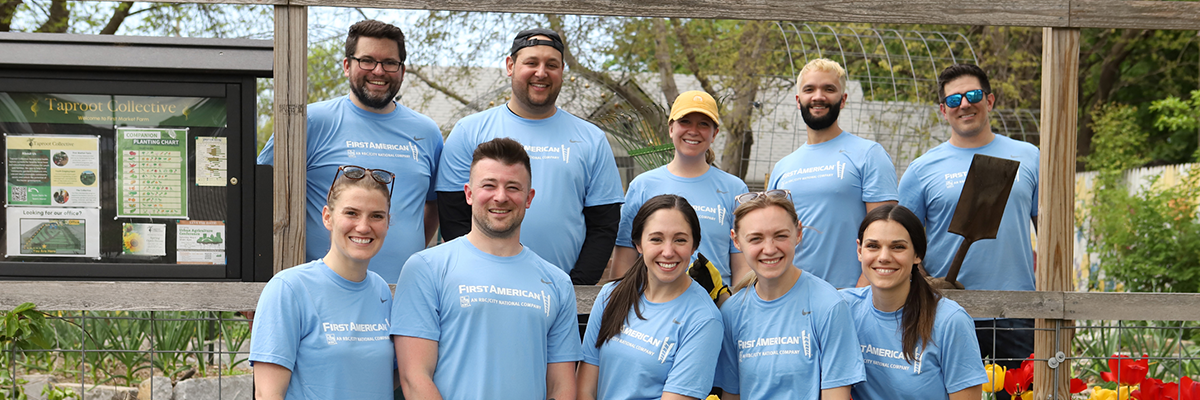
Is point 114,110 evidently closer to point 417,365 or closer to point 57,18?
point 417,365

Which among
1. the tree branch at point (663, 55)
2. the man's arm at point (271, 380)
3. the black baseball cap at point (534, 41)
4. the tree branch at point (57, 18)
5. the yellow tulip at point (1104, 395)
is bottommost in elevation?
the yellow tulip at point (1104, 395)

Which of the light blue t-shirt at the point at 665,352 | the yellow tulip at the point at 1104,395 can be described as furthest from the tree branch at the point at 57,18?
the yellow tulip at the point at 1104,395

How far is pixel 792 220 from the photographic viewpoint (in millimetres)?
3074

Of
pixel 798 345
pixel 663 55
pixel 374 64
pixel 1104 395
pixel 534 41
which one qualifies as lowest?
pixel 1104 395

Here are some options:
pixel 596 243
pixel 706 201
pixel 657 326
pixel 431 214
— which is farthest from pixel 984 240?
pixel 431 214

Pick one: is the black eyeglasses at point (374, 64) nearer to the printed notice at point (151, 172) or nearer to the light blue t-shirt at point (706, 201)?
the printed notice at point (151, 172)

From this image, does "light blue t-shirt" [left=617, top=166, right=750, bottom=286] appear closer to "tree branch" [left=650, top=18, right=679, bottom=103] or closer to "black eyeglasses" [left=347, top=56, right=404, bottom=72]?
"black eyeglasses" [left=347, top=56, right=404, bottom=72]

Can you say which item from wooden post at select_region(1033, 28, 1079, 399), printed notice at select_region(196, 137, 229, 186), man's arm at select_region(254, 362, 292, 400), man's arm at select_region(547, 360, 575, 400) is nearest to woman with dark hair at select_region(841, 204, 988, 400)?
wooden post at select_region(1033, 28, 1079, 399)

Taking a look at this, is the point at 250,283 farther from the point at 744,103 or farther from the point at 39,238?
the point at 744,103

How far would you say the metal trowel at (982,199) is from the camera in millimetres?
3664

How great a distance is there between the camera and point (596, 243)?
12.0 feet

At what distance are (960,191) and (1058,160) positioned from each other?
20.6 inches

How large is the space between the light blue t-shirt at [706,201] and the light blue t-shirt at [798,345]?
0.62m

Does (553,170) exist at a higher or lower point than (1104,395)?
higher
